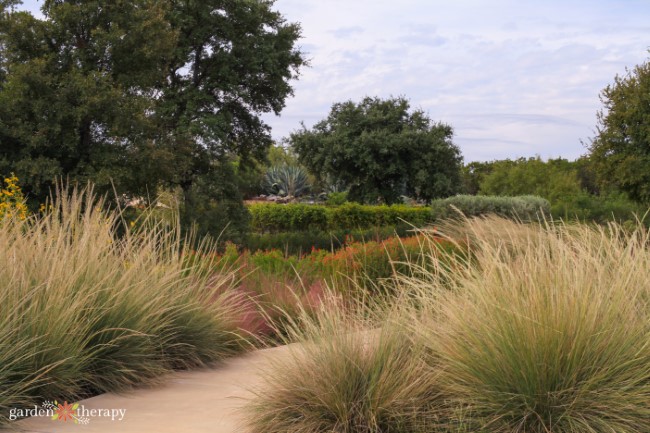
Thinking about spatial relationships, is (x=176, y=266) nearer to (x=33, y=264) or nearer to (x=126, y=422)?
(x=33, y=264)

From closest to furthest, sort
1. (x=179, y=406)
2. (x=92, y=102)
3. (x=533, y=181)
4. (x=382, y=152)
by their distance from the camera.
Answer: (x=179, y=406) < (x=92, y=102) < (x=382, y=152) < (x=533, y=181)

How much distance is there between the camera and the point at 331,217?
91.7 feet

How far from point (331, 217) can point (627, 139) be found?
1330 cm

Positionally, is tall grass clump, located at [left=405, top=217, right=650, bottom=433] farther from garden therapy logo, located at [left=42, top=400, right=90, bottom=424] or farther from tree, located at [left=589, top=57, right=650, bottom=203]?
tree, located at [left=589, top=57, right=650, bottom=203]

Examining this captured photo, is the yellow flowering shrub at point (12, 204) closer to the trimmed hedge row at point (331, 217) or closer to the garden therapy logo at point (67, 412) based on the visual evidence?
the garden therapy logo at point (67, 412)

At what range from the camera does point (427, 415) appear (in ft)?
12.8

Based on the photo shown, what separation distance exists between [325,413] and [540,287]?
1.44 meters

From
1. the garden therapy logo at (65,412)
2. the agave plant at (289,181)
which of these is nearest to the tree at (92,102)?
the garden therapy logo at (65,412)

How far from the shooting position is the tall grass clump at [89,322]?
4463mm

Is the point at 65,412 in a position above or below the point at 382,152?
below

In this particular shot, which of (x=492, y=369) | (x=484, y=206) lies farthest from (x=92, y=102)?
(x=492, y=369)

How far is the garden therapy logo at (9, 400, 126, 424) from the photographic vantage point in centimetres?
424

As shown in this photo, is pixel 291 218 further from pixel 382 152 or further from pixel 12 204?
pixel 12 204

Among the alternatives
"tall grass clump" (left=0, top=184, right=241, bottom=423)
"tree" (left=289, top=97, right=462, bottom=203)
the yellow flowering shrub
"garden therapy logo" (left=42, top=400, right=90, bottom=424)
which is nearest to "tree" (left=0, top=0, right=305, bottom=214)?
the yellow flowering shrub
